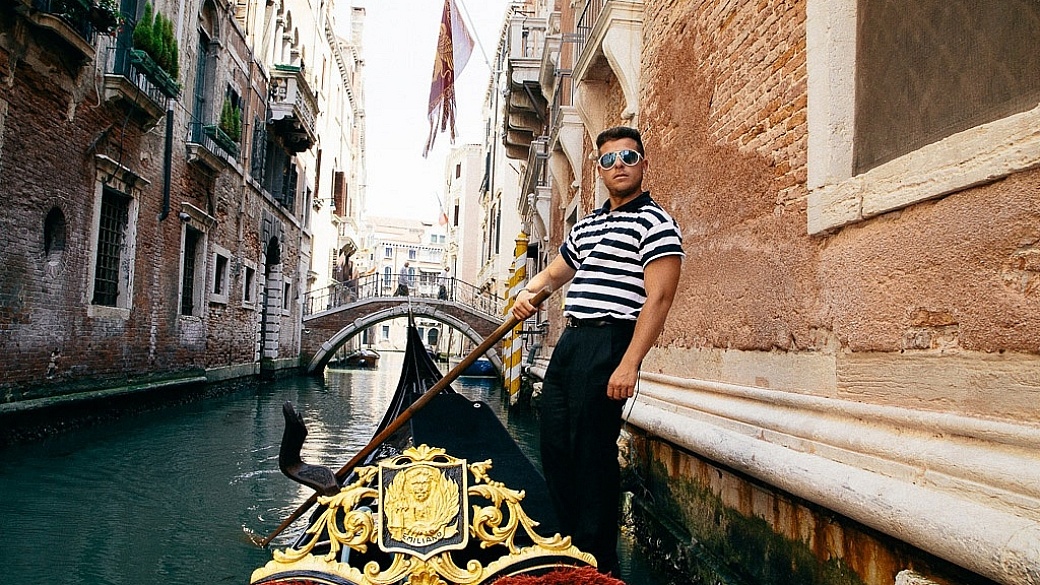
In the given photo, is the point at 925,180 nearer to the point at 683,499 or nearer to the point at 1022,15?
the point at 1022,15

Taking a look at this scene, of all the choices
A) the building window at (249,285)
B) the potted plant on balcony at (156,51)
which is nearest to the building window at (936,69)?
the potted plant on balcony at (156,51)

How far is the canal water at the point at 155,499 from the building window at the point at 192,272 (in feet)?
5.25

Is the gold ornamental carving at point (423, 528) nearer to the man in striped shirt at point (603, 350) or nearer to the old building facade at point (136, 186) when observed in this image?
the man in striped shirt at point (603, 350)

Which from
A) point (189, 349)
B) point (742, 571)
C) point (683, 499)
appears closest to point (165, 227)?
point (189, 349)

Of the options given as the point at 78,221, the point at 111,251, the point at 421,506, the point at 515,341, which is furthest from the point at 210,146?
the point at 421,506

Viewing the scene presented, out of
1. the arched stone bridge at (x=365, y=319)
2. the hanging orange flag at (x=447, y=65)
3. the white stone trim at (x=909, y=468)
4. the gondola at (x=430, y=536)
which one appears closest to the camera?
the white stone trim at (x=909, y=468)

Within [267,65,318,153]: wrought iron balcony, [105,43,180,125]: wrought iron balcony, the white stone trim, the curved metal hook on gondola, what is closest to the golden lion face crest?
the curved metal hook on gondola

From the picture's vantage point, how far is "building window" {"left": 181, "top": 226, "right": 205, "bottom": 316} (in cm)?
Result: 761

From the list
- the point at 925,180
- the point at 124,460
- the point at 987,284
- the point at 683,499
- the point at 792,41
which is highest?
the point at 792,41

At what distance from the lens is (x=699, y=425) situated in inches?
90.7

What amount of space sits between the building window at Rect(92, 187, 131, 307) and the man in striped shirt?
194 inches

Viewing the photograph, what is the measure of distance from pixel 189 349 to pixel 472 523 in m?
6.93

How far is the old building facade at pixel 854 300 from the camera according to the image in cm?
124

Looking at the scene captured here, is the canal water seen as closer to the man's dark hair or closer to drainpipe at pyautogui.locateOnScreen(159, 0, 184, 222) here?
the man's dark hair
